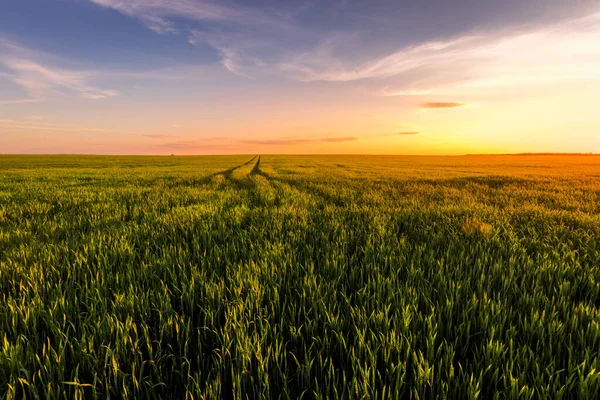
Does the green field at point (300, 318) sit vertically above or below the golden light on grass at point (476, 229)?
below

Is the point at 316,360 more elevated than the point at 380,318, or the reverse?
the point at 380,318

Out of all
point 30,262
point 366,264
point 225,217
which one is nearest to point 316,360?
point 366,264

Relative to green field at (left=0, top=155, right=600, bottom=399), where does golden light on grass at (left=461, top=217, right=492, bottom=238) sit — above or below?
above

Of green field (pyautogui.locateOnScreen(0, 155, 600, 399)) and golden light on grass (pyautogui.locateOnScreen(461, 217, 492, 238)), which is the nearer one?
green field (pyautogui.locateOnScreen(0, 155, 600, 399))

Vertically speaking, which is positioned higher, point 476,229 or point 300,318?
point 476,229

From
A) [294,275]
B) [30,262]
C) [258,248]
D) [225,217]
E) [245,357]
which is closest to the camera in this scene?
[245,357]

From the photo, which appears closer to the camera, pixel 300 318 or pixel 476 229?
pixel 300 318

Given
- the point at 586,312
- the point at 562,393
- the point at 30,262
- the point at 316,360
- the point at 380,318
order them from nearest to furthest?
the point at 562,393
the point at 316,360
the point at 380,318
the point at 586,312
the point at 30,262

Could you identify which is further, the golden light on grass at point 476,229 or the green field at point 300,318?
the golden light on grass at point 476,229

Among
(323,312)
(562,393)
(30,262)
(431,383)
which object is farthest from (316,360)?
(30,262)

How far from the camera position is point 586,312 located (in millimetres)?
1924

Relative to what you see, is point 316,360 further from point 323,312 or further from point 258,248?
point 258,248

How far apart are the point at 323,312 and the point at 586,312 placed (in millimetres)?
1947

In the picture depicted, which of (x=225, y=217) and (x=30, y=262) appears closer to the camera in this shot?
(x=30, y=262)
